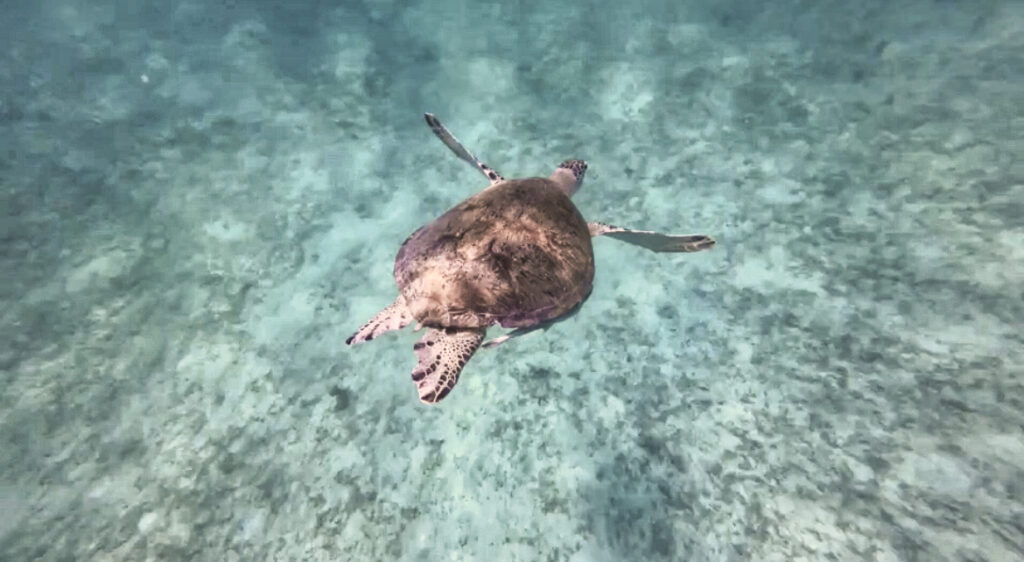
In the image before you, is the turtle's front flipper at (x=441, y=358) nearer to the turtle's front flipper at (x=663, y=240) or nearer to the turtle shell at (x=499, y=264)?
the turtle shell at (x=499, y=264)

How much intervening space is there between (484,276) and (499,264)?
0.11m

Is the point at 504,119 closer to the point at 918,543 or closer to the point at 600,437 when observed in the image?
the point at 600,437

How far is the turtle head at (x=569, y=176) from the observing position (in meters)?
3.62

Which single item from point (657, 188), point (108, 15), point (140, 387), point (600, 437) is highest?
point (108, 15)

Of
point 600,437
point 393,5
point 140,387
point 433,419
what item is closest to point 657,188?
point 600,437

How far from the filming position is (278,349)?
3266mm

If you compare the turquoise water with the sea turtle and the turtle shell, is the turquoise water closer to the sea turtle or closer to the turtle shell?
the sea turtle

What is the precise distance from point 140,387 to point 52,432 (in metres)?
0.48

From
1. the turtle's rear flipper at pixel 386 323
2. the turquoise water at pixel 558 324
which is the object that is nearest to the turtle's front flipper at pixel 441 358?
the turtle's rear flipper at pixel 386 323

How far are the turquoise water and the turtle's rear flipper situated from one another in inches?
17.1

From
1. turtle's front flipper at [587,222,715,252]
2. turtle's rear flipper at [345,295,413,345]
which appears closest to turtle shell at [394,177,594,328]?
turtle's rear flipper at [345,295,413,345]

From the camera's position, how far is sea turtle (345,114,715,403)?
2596mm

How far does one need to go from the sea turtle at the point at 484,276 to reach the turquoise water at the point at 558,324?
478 mm

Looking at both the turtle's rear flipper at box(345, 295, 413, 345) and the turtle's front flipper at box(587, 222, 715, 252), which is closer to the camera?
the turtle's rear flipper at box(345, 295, 413, 345)
